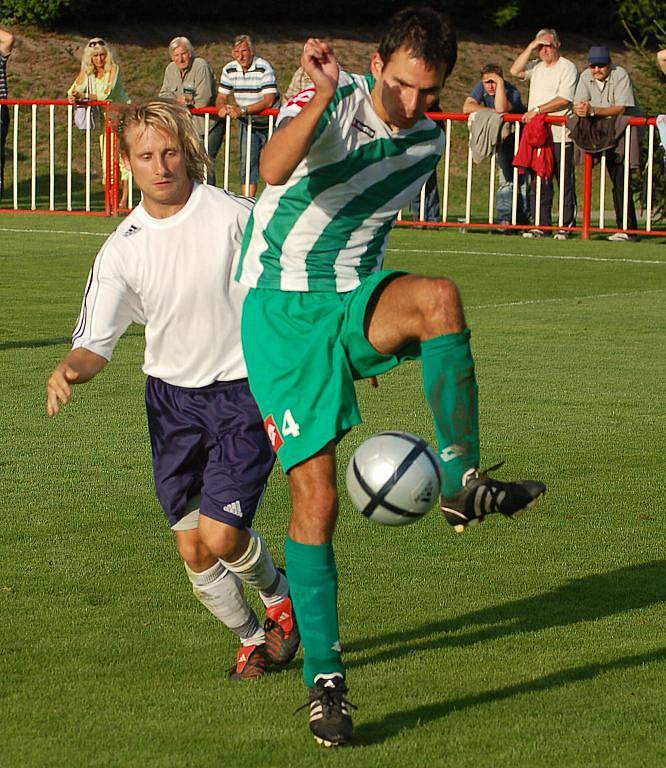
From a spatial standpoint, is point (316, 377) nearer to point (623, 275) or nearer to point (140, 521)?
point (140, 521)

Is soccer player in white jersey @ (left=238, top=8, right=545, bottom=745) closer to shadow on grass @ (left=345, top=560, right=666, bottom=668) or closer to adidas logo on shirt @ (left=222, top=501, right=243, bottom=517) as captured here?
adidas logo on shirt @ (left=222, top=501, right=243, bottom=517)

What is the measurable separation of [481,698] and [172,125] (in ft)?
6.71

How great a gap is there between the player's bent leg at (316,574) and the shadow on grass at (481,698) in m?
0.12

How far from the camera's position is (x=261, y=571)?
543 centimetres

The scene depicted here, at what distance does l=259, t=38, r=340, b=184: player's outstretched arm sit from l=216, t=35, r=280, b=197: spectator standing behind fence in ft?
54.1

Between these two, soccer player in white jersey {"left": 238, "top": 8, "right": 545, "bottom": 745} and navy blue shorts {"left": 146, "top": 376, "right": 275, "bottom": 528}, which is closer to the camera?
soccer player in white jersey {"left": 238, "top": 8, "right": 545, "bottom": 745}

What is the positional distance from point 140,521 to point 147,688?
2.21 metres

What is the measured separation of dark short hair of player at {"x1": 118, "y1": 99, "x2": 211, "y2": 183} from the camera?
5270mm

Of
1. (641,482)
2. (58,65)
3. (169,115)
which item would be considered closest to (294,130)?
(169,115)

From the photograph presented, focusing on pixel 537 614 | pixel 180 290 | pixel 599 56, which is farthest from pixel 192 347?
pixel 599 56

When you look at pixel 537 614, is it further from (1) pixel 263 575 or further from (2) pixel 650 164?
(2) pixel 650 164

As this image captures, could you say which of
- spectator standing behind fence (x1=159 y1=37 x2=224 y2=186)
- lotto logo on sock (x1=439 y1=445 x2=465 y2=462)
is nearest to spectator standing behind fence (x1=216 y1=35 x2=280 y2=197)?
spectator standing behind fence (x1=159 y1=37 x2=224 y2=186)

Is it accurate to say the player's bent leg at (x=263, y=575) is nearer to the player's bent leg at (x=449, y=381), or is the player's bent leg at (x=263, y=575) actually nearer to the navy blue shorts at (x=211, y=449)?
the navy blue shorts at (x=211, y=449)

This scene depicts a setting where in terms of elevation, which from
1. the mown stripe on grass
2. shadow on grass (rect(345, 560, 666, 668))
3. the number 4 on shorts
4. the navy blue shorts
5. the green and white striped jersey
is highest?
the green and white striped jersey
